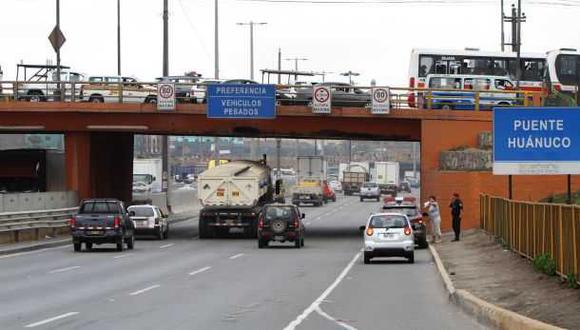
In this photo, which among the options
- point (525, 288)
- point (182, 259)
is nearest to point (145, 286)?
point (525, 288)

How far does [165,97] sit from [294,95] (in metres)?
6.31

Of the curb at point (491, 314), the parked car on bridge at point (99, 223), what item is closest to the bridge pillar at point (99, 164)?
the parked car on bridge at point (99, 223)

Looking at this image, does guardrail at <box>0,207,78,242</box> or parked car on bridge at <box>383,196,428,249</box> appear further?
parked car on bridge at <box>383,196,428,249</box>

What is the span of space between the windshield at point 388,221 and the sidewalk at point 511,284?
169 cm

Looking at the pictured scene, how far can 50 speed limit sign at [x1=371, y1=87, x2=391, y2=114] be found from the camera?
1896 inches

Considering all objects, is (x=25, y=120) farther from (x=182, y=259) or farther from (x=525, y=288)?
(x=525, y=288)

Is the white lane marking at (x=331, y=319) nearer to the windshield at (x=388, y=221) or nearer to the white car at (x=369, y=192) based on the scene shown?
the windshield at (x=388, y=221)

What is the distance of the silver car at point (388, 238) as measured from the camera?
106 ft

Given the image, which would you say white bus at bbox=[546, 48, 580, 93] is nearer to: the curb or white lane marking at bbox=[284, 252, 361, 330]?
white lane marking at bbox=[284, 252, 361, 330]

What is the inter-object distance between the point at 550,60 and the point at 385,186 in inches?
2260

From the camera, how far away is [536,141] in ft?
78.8

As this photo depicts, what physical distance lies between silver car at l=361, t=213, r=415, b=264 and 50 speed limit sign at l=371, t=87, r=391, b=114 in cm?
1615

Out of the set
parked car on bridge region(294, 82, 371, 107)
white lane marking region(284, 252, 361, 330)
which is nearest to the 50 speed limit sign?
parked car on bridge region(294, 82, 371, 107)

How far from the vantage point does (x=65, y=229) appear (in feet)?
153
